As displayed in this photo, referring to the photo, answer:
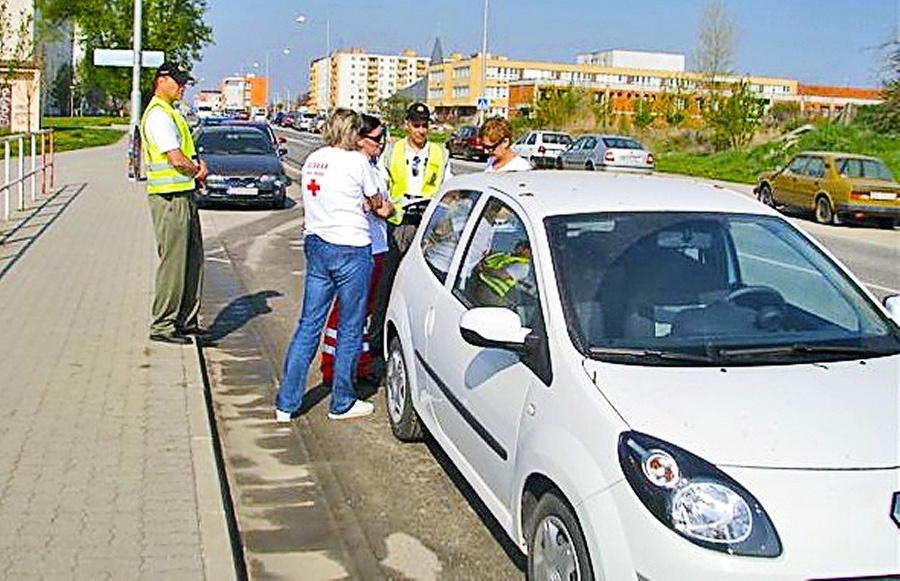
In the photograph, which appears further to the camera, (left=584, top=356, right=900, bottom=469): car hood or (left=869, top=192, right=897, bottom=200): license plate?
(left=869, top=192, right=897, bottom=200): license plate

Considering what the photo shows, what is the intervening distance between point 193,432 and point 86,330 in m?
3.17

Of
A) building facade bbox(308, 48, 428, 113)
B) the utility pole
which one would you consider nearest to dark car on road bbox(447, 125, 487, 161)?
the utility pole

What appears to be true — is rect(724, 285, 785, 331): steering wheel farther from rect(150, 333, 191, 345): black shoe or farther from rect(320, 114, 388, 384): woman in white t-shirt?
rect(150, 333, 191, 345): black shoe

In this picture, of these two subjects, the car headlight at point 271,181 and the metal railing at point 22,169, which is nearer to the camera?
the metal railing at point 22,169

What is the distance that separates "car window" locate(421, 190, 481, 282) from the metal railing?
10005 mm

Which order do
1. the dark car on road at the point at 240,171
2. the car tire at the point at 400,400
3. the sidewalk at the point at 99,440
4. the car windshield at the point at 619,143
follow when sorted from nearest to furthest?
1. the sidewalk at the point at 99,440
2. the car tire at the point at 400,400
3. the dark car on road at the point at 240,171
4. the car windshield at the point at 619,143

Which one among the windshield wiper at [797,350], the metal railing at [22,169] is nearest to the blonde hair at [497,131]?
the windshield wiper at [797,350]

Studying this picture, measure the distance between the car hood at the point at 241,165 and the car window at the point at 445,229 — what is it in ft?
49.6

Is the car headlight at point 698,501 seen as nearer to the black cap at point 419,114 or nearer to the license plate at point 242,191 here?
the black cap at point 419,114

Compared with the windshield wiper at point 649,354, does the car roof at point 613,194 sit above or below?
above

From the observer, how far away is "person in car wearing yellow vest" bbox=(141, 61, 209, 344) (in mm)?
8227

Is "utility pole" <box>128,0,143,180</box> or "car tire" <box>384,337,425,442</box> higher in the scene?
"utility pole" <box>128,0,143,180</box>

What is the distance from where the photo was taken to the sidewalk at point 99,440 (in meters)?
4.55

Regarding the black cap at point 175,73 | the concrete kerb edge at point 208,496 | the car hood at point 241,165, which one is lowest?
the concrete kerb edge at point 208,496
